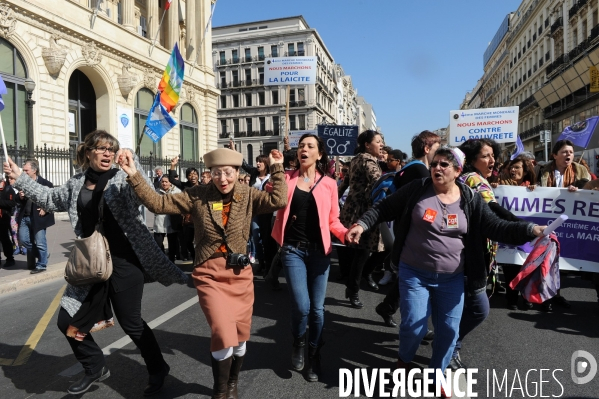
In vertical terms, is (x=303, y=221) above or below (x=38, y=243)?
above

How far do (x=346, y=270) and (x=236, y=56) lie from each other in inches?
2669

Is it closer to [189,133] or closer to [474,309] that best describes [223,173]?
[474,309]

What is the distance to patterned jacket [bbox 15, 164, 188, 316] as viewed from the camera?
123 inches

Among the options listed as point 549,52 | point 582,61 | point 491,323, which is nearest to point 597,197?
point 491,323

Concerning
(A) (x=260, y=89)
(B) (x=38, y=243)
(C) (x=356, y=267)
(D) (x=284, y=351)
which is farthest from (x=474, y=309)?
(A) (x=260, y=89)

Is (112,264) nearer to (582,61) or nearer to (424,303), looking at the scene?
(424,303)

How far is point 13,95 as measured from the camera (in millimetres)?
18016

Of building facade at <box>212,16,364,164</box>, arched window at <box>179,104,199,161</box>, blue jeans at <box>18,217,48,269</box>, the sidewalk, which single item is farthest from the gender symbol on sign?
building facade at <box>212,16,364,164</box>

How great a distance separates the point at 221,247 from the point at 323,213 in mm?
925

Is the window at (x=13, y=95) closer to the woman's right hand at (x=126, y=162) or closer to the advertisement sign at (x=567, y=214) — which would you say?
the woman's right hand at (x=126, y=162)

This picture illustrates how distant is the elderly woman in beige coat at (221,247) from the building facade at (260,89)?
60.8m

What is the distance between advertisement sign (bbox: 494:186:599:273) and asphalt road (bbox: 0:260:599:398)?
58 cm

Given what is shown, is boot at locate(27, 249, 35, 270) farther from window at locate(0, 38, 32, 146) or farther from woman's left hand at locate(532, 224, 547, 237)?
window at locate(0, 38, 32, 146)

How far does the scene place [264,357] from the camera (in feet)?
12.9
